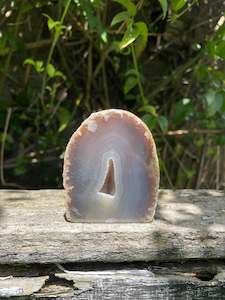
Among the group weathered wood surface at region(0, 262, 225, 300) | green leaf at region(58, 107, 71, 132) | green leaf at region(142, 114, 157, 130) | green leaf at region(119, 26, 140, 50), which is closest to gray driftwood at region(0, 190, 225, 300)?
weathered wood surface at region(0, 262, 225, 300)

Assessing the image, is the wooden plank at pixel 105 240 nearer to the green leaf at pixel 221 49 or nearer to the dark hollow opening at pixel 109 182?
the dark hollow opening at pixel 109 182

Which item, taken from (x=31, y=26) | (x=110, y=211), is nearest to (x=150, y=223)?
(x=110, y=211)

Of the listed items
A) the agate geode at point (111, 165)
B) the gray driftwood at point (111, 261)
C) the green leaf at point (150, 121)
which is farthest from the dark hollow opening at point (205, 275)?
the green leaf at point (150, 121)

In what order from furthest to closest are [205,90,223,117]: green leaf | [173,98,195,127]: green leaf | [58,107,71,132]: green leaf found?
1. [58,107,71,132]: green leaf
2. [173,98,195,127]: green leaf
3. [205,90,223,117]: green leaf

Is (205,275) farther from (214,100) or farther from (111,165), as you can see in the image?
(214,100)

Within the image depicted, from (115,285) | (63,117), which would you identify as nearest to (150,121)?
(63,117)

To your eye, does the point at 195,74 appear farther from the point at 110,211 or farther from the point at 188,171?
the point at 110,211

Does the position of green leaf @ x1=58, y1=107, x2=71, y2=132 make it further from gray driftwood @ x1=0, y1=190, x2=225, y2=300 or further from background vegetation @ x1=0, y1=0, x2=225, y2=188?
gray driftwood @ x1=0, y1=190, x2=225, y2=300
